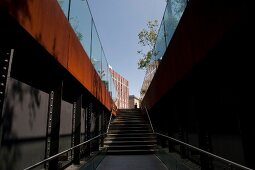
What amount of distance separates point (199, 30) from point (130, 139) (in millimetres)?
8444

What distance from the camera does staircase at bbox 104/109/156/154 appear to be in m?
10.7

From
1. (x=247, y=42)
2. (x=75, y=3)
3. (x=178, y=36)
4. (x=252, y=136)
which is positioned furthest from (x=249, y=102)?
(x=75, y=3)

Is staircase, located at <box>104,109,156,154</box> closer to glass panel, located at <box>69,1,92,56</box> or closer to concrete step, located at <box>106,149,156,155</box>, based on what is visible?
concrete step, located at <box>106,149,156,155</box>

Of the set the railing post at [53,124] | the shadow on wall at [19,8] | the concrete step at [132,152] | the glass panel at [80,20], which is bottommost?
the concrete step at [132,152]

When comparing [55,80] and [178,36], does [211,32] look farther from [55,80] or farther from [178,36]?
[55,80]

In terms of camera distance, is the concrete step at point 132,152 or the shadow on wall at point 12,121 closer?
the shadow on wall at point 12,121

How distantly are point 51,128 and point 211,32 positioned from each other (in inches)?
158

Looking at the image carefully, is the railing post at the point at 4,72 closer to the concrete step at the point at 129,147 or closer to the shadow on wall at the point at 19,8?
the shadow on wall at the point at 19,8

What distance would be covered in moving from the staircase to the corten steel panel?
5.12m

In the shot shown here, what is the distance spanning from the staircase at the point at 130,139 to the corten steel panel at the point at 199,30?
5.12m

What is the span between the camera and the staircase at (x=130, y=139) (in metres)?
10.7

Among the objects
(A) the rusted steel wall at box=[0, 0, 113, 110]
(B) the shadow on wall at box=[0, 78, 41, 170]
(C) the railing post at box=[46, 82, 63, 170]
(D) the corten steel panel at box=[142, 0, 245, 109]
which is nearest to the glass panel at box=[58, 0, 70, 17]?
(A) the rusted steel wall at box=[0, 0, 113, 110]

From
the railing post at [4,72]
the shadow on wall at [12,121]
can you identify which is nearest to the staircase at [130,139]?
the shadow on wall at [12,121]

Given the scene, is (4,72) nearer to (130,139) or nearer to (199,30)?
(199,30)
